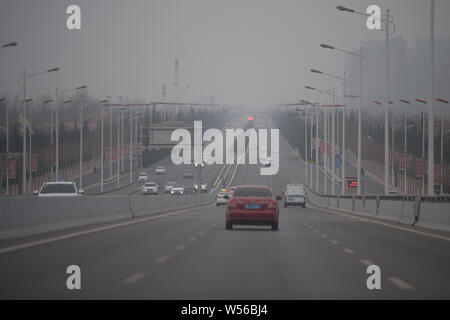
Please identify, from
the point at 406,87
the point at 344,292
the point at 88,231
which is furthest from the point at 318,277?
the point at 406,87

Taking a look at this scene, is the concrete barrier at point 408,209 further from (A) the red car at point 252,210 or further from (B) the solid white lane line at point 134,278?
(B) the solid white lane line at point 134,278

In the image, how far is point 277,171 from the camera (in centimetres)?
16738

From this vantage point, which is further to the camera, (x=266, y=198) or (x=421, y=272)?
(x=266, y=198)

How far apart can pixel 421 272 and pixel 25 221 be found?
1251 centimetres

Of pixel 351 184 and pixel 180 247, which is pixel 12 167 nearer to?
pixel 351 184

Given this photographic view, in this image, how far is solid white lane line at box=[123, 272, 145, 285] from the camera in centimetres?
1359

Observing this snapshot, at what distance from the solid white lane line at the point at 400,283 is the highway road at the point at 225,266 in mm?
14

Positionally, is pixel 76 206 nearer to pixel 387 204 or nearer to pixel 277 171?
pixel 387 204

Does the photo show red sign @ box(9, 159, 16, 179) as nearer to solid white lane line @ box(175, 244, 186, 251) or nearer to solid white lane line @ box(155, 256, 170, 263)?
solid white lane line @ box(175, 244, 186, 251)

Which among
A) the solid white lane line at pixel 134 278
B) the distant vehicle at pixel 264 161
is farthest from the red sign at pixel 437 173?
the solid white lane line at pixel 134 278

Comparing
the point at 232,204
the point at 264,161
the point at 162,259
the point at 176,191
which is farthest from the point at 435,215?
the point at 264,161

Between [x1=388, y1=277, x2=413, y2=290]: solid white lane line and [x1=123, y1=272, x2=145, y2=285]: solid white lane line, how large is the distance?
385 centimetres

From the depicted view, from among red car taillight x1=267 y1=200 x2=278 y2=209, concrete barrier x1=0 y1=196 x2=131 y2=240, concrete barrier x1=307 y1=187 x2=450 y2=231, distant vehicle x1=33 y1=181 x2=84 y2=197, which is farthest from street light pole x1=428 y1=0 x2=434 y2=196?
distant vehicle x1=33 y1=181 x2=84 y2=197

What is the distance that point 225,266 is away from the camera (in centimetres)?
1628
